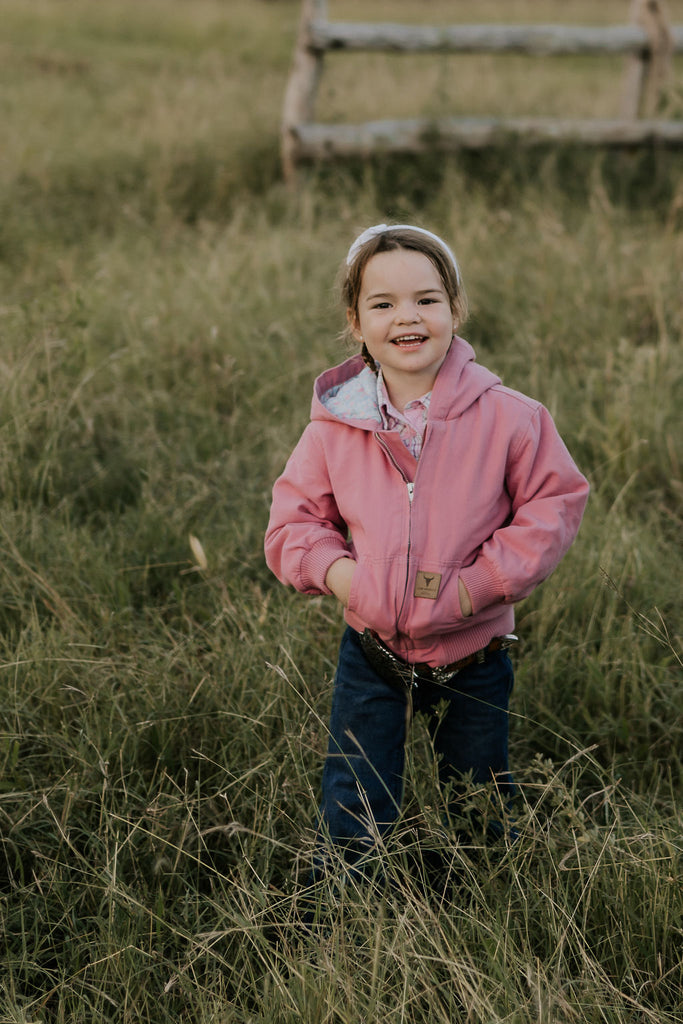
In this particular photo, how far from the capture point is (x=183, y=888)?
2.20 meters

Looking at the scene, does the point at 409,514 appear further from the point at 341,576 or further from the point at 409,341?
the point at 409,341

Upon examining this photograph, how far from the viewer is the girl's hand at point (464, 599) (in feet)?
6.27

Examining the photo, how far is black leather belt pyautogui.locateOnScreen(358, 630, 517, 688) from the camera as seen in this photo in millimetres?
2025

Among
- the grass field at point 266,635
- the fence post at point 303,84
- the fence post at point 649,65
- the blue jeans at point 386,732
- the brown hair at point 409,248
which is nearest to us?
the grass field at point 266,635

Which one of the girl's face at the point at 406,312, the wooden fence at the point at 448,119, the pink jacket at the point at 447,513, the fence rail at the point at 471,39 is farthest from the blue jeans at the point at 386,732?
the fence rail at the point at 471,39

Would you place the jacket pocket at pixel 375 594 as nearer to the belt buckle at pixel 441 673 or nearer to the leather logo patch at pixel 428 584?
the leather logo patch at pixel 428 584

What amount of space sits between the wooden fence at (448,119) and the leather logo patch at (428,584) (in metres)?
5.18

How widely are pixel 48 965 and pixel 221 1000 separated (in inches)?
18.4

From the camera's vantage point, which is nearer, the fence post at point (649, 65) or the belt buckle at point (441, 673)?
the belt buckle at point (441, 673)

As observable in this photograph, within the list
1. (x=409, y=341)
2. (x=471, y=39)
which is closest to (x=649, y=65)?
(x=471, y=39)

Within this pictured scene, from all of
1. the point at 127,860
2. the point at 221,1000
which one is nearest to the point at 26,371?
the point at 127,860

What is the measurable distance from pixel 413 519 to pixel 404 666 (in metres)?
0.32

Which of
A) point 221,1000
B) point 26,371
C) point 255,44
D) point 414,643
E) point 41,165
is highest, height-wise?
point 255,44

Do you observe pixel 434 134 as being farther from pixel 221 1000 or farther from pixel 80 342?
pixel 221 1000
